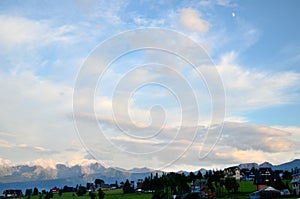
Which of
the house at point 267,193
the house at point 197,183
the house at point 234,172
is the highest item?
the house at point 234,172

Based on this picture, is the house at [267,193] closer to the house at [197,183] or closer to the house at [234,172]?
the house at [197,183]

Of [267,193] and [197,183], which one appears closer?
[267,193]

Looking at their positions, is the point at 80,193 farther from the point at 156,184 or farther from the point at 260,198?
the point at 260,198

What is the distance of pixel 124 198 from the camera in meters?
109

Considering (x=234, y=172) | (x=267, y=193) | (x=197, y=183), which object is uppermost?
(x=234, y=172)

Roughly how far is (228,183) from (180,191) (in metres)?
14.1

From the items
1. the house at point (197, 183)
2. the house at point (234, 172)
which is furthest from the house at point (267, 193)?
the house at point (234, 172)

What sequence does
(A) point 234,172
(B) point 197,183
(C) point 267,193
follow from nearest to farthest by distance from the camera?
(C) point 267,193
(B) point 197,183
(A) point 234,172

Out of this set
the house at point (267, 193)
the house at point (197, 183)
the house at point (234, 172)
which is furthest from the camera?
the house at point (234, 172)

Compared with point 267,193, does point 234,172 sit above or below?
above

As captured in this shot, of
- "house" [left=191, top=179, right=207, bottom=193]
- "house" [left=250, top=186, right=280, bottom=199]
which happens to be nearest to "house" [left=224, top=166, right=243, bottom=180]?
"house" [left=191, top=179, right=207, bottom=193]

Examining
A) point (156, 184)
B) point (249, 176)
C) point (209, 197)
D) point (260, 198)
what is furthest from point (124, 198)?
point (249, 176)

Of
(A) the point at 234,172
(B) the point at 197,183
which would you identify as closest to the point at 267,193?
(B) the point at 197,183

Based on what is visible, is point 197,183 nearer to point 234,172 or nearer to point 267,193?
point 234,172
